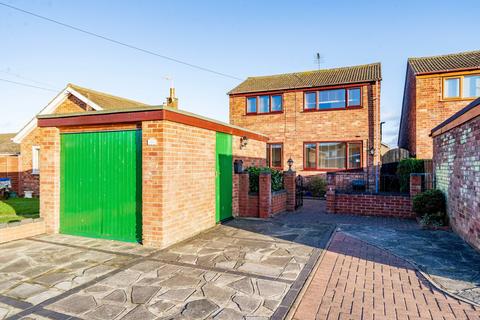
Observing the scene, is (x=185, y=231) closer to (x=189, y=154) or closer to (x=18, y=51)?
(x=189, y=154)

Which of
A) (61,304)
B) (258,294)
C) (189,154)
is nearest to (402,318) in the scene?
(258,294)

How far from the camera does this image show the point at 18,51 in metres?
9.87

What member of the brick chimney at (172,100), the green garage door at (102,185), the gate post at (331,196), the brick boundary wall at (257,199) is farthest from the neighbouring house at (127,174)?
the brick chimney at (172,100)

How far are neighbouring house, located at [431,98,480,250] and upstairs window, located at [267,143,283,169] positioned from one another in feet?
27.9

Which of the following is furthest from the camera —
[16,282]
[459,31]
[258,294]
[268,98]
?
[268,98]

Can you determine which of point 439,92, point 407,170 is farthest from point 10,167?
point 439,92

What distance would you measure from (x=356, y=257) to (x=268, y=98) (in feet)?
41.0

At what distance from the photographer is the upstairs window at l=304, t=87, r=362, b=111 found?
47.2 feet

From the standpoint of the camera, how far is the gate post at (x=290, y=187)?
1027cm

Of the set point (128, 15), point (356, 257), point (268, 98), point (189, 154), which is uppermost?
point (128, 15)

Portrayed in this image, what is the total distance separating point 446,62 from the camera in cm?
1376

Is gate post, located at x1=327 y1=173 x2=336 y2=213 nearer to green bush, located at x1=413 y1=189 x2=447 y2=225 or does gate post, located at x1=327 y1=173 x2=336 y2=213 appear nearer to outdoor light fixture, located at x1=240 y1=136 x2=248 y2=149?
green bush, located at x1=413 y1=189 x2=447 y2=225

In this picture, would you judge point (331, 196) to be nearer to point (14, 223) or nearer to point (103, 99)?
point (14, 223)

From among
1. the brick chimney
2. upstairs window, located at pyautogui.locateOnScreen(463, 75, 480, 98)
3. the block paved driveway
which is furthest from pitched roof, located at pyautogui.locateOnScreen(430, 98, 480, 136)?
the brick chimney
